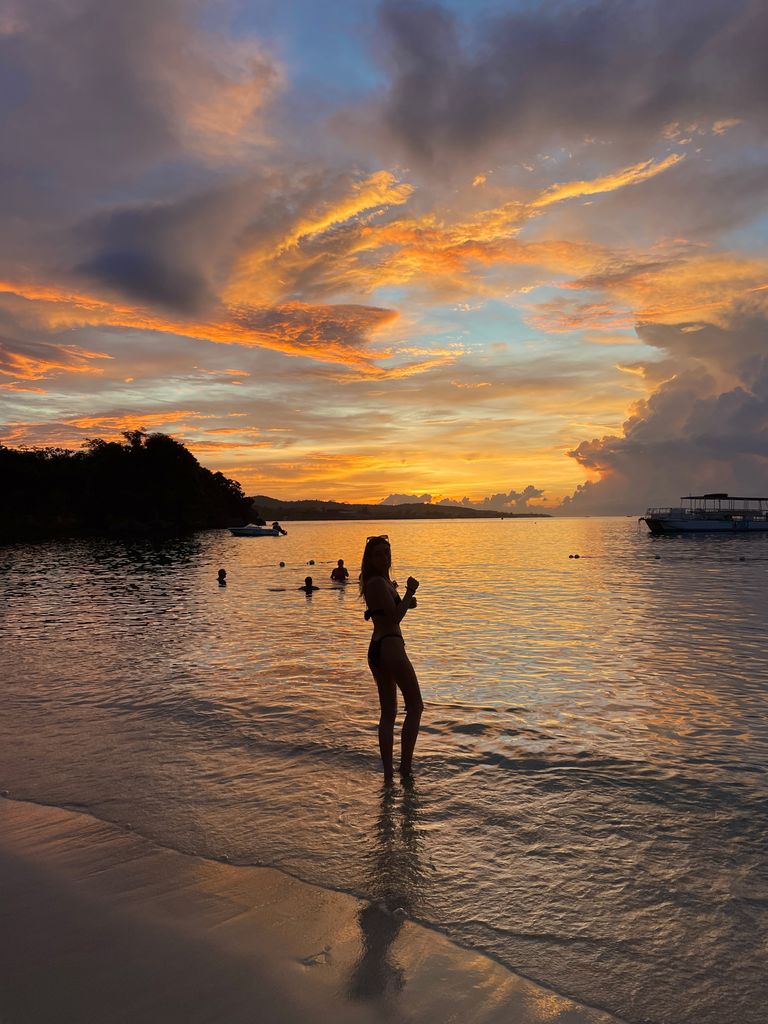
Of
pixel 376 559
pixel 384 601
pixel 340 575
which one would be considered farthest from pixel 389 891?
pixel 340 575

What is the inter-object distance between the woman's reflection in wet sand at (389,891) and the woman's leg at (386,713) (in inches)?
14.3

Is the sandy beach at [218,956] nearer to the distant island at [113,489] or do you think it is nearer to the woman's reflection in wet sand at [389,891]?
the woman's reflection in wet sand at [389,891]

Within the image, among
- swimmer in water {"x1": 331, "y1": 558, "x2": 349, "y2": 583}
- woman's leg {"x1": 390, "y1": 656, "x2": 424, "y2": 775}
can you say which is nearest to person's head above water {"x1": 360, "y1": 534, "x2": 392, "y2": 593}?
woman's leg {"x1": 390, "y1": 656, "x2": 424, "y2": 775}

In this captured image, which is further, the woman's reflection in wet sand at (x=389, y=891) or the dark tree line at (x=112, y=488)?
the dark tree line at (x=112, y=488)

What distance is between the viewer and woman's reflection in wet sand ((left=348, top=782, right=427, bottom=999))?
4.09m

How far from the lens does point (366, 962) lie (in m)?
4.27

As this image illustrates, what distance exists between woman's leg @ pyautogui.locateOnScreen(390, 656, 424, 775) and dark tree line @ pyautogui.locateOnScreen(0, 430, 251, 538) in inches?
5333

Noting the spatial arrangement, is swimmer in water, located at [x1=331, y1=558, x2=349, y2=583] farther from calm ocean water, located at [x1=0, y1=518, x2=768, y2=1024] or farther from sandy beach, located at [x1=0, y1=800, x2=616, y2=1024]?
sandy beach, located at [x1=0, y1=800, x2=616, y2=1024]

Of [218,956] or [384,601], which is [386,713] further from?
[218,956]

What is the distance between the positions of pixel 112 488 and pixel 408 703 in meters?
142

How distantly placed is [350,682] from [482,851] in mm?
7755

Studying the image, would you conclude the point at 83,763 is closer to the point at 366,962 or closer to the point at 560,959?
the point at 366,962

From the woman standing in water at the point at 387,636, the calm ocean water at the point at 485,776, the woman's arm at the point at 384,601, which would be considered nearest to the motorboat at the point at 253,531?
the calm ocean water at the point at 485,776

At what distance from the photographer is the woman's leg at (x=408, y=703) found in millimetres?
7480
